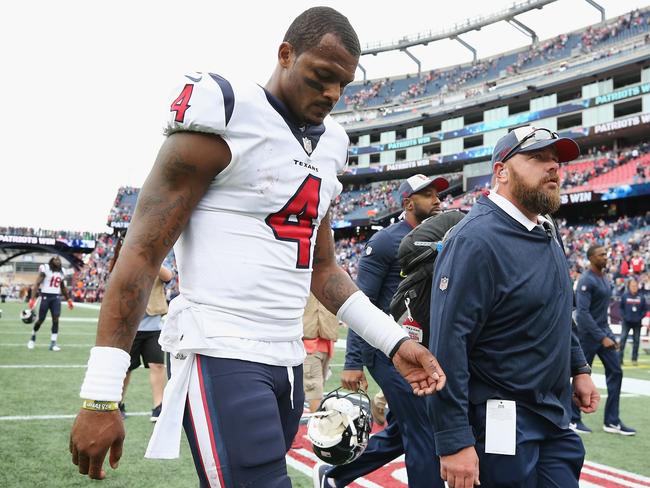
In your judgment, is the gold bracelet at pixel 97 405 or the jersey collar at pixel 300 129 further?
the jersey collar at pixel 300 129

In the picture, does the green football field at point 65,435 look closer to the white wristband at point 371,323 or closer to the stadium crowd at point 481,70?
the white wristband at point 371,323

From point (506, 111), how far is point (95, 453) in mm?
47450

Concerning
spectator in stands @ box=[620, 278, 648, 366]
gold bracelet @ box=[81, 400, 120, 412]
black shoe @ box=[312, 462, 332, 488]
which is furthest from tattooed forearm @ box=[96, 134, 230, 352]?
spectator in stands @ box=[620, 278, 648, 366]

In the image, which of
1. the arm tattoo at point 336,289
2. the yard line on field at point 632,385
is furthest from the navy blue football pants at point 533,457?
the yard line on field at point 632,385

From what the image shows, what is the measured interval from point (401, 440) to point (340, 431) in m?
1.61

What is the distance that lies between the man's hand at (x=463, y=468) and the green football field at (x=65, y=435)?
215cm

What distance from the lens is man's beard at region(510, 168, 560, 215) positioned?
8.20ft

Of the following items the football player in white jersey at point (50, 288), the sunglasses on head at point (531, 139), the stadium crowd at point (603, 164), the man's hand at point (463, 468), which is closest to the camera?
the man's hand at point (463, 468)

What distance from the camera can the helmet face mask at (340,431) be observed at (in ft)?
7.28

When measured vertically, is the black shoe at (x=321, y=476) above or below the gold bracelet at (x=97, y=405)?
below

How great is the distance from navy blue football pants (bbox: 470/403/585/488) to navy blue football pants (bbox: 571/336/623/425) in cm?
384

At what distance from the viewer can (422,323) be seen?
317cm

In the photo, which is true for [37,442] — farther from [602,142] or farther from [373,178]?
[373,178]

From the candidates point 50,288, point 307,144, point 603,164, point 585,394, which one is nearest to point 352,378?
point 585,394
